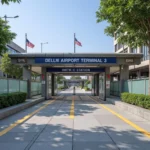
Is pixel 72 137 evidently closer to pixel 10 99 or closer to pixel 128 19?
pixel 128 19

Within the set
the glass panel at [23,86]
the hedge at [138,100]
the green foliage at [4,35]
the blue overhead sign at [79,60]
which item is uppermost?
the green foliage at [4,35]

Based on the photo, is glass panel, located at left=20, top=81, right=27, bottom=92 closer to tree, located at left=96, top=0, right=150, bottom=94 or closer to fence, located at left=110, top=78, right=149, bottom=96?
fence, located at left=110, top=78, right=149, bottom=96

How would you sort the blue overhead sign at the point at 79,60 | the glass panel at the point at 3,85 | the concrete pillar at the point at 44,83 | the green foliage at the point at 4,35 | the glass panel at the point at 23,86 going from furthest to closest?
the concrete pillar at the point at 44,83 → the blue overhead sign at the point at 79,60 → the glass panel at the point at 23,86 → the glass panel at the point at 3,85 → the green foliage at the point at 4,35

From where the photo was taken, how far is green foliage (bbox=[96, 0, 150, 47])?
12562 millimetres

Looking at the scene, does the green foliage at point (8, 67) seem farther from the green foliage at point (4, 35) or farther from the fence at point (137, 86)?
the green foliage at point (4, 35)

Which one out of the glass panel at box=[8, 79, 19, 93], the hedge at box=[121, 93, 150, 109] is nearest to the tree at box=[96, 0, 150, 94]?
the hedge at box=[121, 93, 150, 109]

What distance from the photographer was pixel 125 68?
86.3 feet

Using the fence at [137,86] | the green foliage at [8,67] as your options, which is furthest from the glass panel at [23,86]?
the green foliage at [8,67]

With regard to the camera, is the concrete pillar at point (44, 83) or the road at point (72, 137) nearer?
the road at point (72, 137)

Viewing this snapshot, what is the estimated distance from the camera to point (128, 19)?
46.0 ft

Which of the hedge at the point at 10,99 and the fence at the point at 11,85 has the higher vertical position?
the fence at the point at 11,85

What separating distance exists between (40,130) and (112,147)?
3308 millimetres

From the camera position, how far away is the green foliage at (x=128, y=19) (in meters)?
12.6

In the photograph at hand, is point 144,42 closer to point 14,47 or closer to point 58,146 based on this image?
point 58,146
